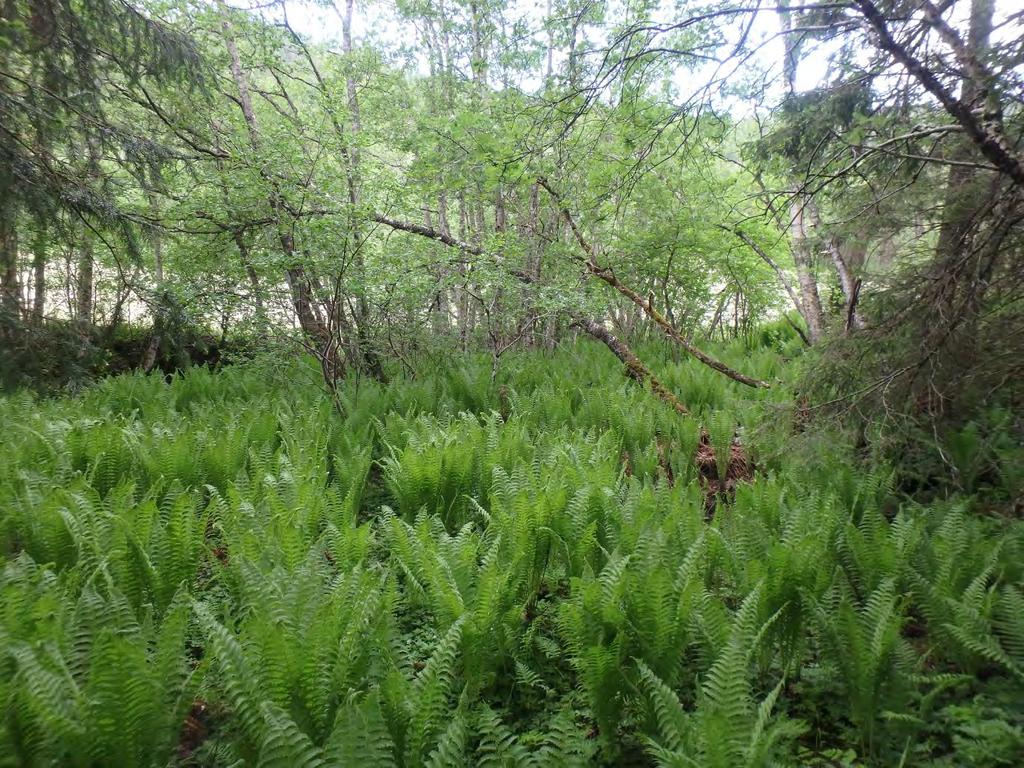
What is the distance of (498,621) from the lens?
1900 mm

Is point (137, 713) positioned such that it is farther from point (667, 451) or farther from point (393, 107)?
point (393, 107)

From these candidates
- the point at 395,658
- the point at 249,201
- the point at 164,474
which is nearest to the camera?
the point at 395,658

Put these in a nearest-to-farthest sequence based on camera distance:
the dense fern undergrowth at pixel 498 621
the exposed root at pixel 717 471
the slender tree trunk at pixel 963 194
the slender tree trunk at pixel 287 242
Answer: the dense fern undergrowth at pixel 498 621
the slender tree trunk at pixel 963 194
the exposed root at pixel 717 471
the slender tree trunk at pixel 287 242

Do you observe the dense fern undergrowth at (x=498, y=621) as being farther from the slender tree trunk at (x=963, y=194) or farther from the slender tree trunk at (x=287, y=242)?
the slender tree trunk at (x=287, y=242)

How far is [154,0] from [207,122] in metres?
1.29

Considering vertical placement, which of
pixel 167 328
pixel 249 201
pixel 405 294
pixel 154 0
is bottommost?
pixel 167 328

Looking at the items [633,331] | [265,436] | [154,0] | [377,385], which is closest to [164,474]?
[265,436]

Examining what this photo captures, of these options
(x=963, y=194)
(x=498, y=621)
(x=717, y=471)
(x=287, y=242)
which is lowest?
(x=498, y=621)

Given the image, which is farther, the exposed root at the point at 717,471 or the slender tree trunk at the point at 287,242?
the slender tree trunk at the point at 287,242

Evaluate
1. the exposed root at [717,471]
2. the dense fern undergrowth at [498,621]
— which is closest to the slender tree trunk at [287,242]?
the dense fern undergrowth at [498,621]

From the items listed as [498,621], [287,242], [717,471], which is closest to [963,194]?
[717,471]

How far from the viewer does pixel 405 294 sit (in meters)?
5.75

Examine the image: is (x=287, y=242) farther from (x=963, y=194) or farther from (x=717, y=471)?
(x=963, y=194)

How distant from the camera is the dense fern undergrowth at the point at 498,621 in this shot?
1.37 metres
